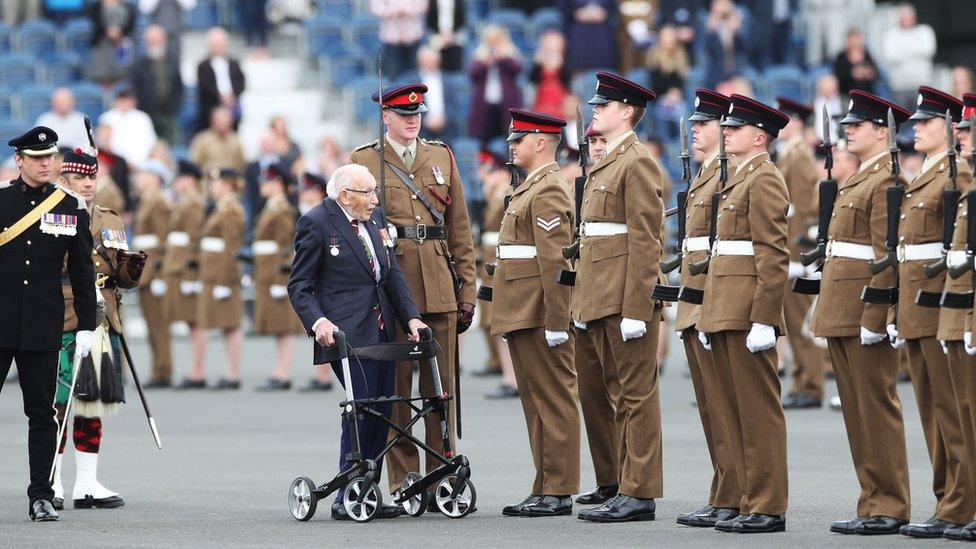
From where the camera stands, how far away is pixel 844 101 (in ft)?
74.2

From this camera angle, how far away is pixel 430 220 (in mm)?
10406

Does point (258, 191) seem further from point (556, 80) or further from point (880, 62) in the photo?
point (880, 62)

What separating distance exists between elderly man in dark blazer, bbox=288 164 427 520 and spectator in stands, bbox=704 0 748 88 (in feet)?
48.6

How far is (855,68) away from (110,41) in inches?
370

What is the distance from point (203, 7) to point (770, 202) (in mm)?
19240

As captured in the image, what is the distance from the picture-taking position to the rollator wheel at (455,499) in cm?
977

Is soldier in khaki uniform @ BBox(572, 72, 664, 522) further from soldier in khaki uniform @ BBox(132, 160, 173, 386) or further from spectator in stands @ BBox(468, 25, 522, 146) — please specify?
spectator in stands @ BBox(468, 25, 522, 146)

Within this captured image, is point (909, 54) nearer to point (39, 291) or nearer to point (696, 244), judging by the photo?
point (696, 244)

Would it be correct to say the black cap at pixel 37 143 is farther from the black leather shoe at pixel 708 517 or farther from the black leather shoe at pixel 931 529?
the black leather shoe at pixel 931 529

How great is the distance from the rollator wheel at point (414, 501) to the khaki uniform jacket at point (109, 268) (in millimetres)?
2052

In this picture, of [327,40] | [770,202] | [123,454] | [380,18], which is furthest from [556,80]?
[770,202]

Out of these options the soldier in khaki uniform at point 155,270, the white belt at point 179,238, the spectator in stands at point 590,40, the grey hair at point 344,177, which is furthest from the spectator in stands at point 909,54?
the grey hair at point 344,177

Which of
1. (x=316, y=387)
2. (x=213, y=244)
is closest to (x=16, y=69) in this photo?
(x=213, y=244)

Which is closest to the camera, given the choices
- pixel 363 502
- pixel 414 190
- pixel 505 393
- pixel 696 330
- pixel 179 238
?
pixel 696 330
